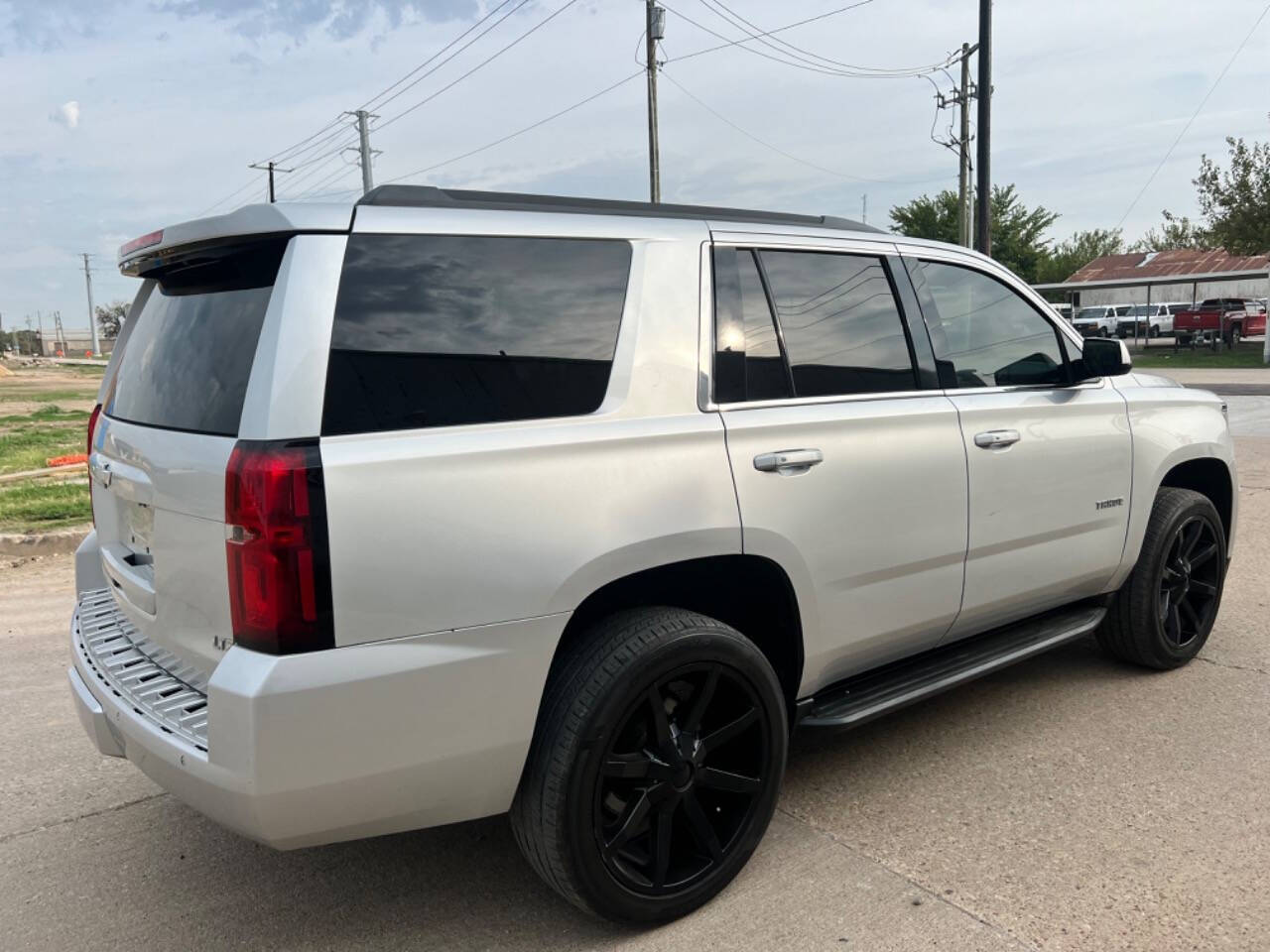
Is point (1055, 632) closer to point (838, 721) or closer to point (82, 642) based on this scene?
point (838, 721)

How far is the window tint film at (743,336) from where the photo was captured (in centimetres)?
291

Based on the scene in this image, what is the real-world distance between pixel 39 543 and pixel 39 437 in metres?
9.35

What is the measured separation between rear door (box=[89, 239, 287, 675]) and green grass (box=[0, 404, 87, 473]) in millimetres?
10068

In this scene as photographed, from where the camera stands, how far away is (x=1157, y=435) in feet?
13.8

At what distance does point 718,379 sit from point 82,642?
6.69ft

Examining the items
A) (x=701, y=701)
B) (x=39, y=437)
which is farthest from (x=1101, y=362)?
(x=39, y=437)

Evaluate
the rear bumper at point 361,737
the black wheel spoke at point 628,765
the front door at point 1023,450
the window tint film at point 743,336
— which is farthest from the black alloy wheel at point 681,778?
the front door at point 1023,450

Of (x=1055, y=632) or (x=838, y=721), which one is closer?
(x=838, y=721)

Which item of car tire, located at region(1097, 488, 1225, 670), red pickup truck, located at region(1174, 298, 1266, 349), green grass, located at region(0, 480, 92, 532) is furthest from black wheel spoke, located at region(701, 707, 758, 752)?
red pickup truck, located at region(1174, 298, 1266, 349)

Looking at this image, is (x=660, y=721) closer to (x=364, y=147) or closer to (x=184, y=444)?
(x=184, y=444)

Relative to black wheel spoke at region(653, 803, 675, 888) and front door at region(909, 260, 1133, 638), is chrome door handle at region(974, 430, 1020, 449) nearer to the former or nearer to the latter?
front door at region(909, 260, 1133, 638)

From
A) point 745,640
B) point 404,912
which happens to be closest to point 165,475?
point 404,912

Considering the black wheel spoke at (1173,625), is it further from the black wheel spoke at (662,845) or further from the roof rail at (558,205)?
the black wheel spoke at (662,845)

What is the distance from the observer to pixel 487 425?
7.91 feet
